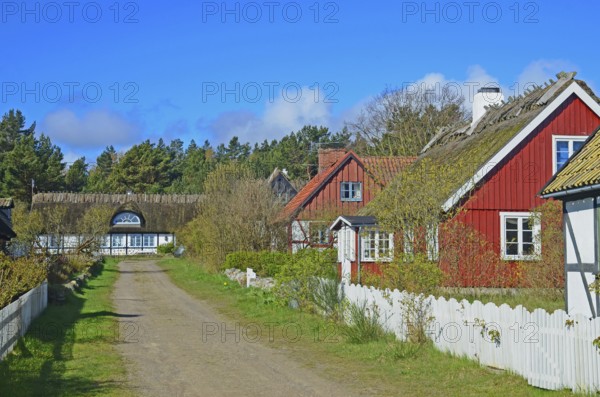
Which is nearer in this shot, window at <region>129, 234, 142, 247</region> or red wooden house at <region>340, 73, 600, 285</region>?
red wooden house at <region>340, 73, 600, 285</region>

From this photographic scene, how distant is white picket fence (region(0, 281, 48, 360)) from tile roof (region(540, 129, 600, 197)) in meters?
10.5

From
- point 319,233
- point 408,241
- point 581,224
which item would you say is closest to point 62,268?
point 319,233

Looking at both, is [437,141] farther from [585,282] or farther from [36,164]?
[36,164]

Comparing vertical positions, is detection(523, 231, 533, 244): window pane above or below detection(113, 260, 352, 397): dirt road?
above

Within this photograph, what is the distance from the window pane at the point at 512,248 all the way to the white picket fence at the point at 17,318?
45.3 feet

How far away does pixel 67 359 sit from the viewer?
13.9 meters

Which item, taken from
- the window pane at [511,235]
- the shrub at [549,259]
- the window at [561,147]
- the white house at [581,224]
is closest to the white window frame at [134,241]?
the window pane at [511,235]

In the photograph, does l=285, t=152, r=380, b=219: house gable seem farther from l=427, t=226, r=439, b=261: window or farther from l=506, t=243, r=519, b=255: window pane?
l=427, t=226, r=439, b=261: window

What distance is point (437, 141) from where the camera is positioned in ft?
110

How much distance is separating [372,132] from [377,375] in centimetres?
4938

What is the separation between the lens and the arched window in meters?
76.2

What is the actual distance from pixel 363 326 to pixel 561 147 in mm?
11720

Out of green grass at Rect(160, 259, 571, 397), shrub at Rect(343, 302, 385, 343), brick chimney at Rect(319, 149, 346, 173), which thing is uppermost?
brick chimney at Rect(319, 149, 346, 173)

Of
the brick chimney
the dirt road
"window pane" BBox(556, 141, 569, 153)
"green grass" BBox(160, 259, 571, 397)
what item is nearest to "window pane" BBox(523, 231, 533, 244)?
"window pane" BBox(556, 141, 569, 153)
